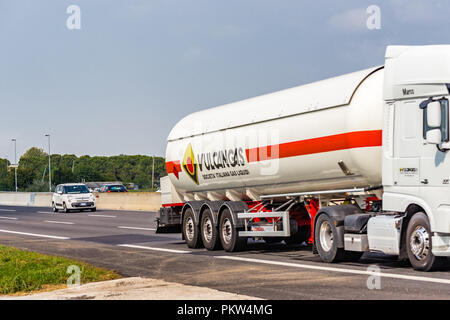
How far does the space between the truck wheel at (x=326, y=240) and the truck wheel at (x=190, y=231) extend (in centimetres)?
509

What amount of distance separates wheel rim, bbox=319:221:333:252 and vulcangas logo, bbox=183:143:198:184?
5856 millimetres

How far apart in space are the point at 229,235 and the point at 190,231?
1948 millimetres

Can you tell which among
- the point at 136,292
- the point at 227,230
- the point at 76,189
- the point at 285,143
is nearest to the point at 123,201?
the point at 76,189

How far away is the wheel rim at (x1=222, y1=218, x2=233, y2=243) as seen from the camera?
1867 centimetres

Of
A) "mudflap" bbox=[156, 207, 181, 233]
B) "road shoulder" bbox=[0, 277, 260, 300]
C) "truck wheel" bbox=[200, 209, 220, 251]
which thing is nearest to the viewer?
"road shoulder" bbox=[0, 277, 260, 300]

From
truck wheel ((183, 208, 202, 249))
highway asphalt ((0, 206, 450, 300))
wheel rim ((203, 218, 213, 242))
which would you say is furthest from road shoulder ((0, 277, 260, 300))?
truck wheel ((183, 208, 202, 249))

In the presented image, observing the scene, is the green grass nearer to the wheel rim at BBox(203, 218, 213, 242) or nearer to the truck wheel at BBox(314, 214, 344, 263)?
the truck wheel at BBox(314, 214, 344, 263)

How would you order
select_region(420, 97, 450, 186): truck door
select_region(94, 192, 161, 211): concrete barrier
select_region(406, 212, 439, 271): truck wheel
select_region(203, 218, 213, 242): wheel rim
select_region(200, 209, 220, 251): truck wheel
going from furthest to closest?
select_region(94, 192, 161, 211): concrete barrier → select_region(203, 218, 213, 242): wheel rim → select_region(200, 209, 220, 251): truck wheel → select_region(406, 212, 439, 271): truck wheel → select_region(420, 97, 450, 186): truck door

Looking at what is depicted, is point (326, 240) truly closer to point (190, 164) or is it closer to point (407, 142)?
point (407, 142)

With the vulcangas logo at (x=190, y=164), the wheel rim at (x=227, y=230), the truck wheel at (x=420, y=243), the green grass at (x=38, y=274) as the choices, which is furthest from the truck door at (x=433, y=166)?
the vulcangas logo at (x=190, y=164)

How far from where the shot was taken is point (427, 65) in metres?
12.7
